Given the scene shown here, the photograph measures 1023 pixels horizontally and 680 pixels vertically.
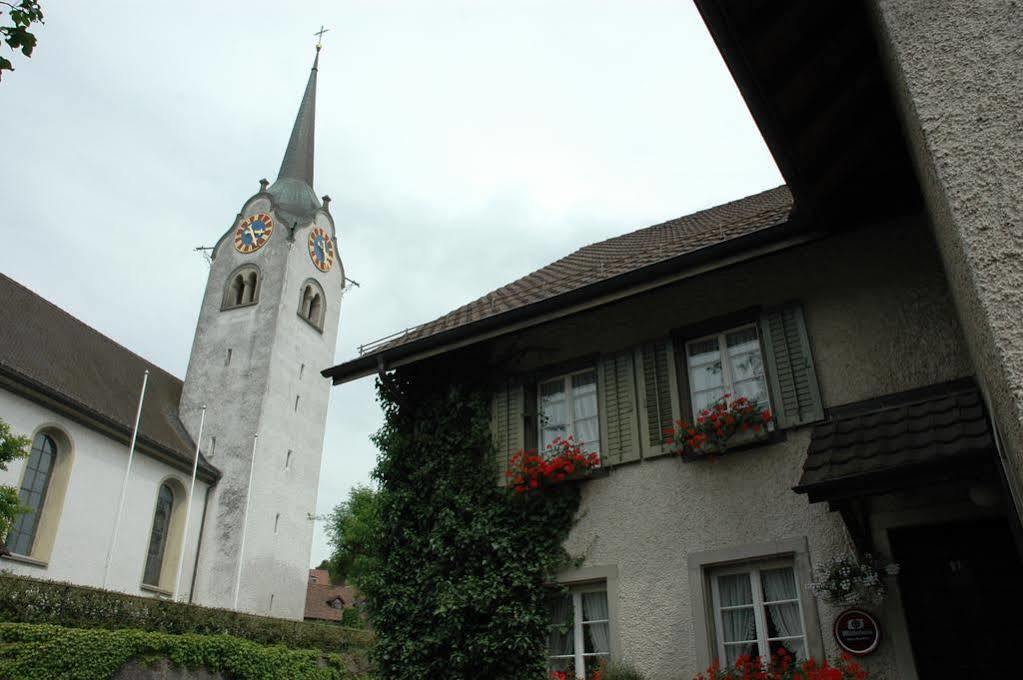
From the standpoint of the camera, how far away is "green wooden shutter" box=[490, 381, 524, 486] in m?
9.22

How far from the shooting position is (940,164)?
327cm

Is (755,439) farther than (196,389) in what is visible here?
No

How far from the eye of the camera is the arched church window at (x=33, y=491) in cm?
2025

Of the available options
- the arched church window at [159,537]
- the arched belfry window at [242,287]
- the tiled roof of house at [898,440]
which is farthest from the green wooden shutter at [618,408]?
the arched belfry window at [242,287]

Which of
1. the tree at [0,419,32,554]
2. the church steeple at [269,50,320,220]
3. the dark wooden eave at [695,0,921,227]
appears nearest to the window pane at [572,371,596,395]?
the dark wooden eave at [695,0,921,227]

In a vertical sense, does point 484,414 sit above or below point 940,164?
above

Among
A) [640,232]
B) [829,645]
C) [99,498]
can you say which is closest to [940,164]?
[829,645]

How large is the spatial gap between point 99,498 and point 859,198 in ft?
71.5

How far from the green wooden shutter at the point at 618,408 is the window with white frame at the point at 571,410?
177 mm

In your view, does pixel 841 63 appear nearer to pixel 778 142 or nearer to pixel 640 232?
pixel 778 142

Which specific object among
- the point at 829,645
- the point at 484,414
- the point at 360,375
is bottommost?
the point at 829,645

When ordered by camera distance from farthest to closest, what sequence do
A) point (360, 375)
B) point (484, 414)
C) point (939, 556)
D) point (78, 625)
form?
point (78, 625)
point (360, 375)
point (484, 414)
point (939, 556)

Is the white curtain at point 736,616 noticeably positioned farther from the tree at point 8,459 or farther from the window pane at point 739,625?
the tree at point 8,459

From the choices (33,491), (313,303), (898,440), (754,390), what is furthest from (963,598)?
(313,303)
